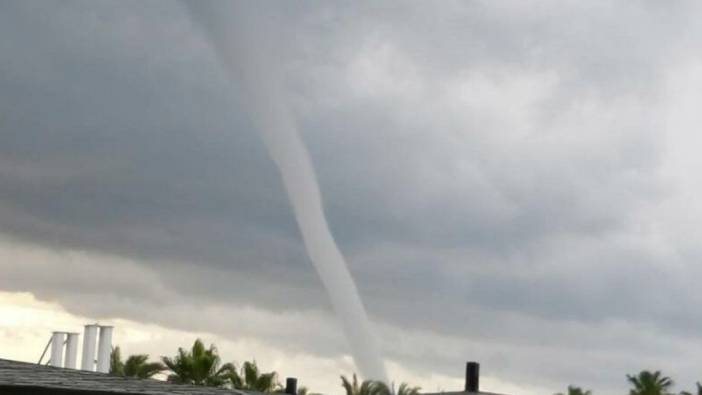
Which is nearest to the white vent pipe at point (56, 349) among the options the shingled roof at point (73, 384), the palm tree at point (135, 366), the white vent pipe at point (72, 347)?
the white vent pipe at point (72, 347)

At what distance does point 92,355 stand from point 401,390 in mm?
29585

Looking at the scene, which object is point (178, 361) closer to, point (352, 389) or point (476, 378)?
point (352, 389)

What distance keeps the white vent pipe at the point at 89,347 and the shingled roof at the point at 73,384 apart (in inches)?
459

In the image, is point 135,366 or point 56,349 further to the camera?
point 135,366

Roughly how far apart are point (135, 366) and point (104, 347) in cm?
3285

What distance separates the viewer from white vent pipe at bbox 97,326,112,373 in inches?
1693

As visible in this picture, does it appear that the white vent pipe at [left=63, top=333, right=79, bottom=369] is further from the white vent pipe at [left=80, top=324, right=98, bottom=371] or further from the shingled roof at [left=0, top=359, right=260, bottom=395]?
the shingled roof at [left=0, top=359, right=260, bottom=395]

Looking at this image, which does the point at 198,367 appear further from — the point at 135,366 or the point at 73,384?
the point at 73,384

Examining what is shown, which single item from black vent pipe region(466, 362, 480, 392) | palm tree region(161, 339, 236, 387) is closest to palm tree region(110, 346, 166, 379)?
palm tree region(161, 339, 236, 387)

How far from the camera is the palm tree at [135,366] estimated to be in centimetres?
7456

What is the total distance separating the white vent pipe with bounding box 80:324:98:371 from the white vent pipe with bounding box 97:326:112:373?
0.89ft

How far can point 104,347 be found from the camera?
43.2 meters

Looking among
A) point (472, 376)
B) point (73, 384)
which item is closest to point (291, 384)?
point (472, 376)

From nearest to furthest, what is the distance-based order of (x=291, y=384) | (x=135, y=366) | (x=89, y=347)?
(x=89, y=347)
(x=291, y=384)
(x=135, y=366)
